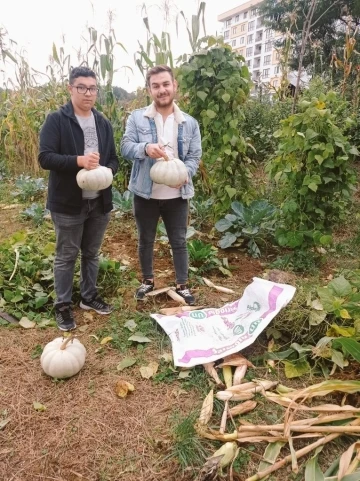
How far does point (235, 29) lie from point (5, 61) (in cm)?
7669

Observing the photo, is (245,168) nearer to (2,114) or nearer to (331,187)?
(331,187)

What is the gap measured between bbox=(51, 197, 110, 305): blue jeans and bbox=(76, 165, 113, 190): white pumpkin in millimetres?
183

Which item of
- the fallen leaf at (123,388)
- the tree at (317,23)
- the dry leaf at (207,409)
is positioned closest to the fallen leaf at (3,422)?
the fallen leaf at (123,388)

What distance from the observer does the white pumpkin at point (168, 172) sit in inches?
106

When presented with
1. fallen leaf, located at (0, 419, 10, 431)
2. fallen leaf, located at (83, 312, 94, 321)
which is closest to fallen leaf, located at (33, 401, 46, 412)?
fallen leaf, located at (0, 419, 10, 431)

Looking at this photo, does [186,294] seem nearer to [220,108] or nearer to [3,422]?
[3,422]

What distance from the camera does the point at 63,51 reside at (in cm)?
691

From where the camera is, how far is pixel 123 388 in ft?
7.49

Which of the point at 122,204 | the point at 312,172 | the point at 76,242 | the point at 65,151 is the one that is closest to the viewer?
the point at 65,151

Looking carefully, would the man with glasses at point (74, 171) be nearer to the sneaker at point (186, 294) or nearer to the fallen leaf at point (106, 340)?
the fallen leaf at point (106, 340)

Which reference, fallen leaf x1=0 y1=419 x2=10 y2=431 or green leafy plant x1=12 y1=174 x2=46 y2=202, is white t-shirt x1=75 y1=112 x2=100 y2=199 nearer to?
fallen leaf x1=0 y1=419 x2=10 y2=431

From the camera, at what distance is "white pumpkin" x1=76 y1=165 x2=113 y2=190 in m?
2.47

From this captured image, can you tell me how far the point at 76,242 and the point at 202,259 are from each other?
1479mm

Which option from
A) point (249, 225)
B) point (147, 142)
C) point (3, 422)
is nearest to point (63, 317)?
point (3, 422)
